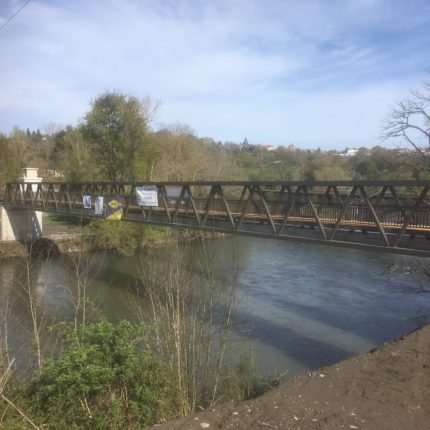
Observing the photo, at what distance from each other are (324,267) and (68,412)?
18.7m

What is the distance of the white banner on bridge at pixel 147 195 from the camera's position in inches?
781

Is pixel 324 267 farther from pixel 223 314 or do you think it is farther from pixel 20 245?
pixel 20 245

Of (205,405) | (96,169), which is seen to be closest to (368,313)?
(205,405)

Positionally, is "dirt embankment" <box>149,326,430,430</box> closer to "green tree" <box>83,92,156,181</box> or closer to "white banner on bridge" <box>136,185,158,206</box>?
"white banner on bridge" <box>136,185,158,206</box>

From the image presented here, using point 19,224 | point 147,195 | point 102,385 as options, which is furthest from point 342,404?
point 19,224

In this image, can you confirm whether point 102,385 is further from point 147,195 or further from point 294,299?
point 147,195

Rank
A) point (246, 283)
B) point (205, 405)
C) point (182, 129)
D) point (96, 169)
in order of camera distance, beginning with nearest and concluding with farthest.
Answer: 1. point (205, 405)
2. point (246, 283)
3. point (96, 169)
4. point (182, 129)

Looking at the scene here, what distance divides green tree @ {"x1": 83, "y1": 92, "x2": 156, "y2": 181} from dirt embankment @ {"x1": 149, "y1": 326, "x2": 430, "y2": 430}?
94.5ft

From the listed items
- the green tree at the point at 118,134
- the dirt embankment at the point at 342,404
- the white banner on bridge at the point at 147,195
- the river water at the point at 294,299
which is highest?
the green tree at the point at 118,134

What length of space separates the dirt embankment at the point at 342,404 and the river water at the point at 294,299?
234cm

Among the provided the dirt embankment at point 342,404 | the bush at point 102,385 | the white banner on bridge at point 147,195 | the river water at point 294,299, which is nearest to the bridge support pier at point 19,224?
the river water at point 294,299

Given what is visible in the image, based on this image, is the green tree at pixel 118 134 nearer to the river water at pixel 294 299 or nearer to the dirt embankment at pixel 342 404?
the river water at pixel 294 299

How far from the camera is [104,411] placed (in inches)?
258

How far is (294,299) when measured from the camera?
1762 centimetres
